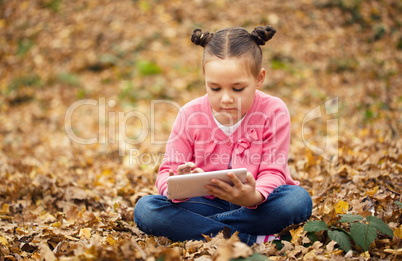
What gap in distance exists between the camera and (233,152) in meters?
2.57

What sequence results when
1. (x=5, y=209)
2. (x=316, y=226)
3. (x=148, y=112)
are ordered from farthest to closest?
(x=148, y=112)
(x=5, y=209)
(x=316, y=226)

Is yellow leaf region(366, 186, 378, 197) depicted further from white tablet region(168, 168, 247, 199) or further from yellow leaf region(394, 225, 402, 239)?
white tablet region(168, 168, 247, 199)

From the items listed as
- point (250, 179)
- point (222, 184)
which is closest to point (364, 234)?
point (250, 179)

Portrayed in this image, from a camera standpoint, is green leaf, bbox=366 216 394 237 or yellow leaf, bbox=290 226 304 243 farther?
yellow leaf, bbox=290 226 304 243

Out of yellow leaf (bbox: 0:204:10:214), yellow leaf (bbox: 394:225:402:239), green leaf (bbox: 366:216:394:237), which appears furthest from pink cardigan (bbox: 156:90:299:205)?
yellow leaf (bbox: 0:204:10:214)

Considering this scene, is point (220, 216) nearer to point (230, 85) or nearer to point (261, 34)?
point (230, 85)

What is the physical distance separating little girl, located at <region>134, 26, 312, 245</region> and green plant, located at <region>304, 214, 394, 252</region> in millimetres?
196

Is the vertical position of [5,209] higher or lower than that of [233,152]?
lower

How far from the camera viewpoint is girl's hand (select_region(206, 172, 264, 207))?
211 cm

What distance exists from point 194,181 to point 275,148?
0.67 metres

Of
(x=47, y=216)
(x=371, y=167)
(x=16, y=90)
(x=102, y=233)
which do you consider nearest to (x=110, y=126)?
(x=16, y=90)

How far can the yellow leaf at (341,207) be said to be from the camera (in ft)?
8.20

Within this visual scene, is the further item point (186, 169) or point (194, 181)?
point (186, 169)

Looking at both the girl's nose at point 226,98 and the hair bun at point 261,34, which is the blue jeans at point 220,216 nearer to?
the girl's nose at point 226,98
